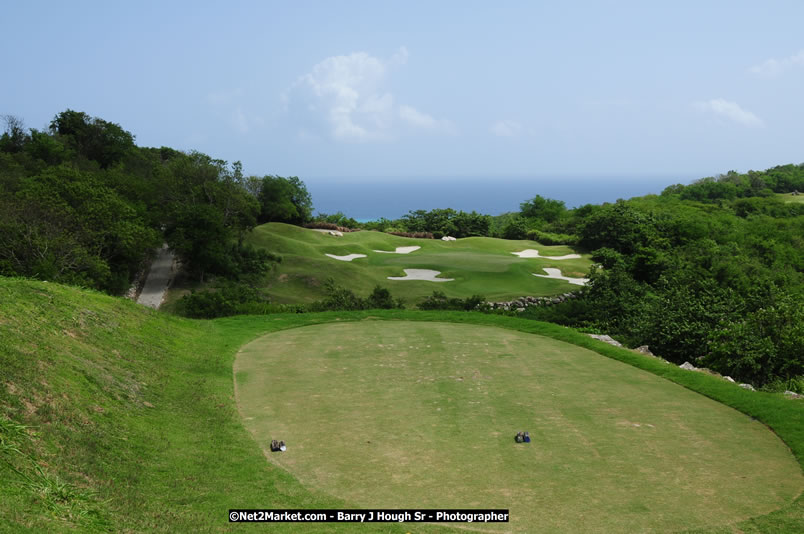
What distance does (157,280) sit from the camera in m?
36.0

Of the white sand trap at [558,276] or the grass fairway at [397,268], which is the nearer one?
the grass fairway at [397,268]

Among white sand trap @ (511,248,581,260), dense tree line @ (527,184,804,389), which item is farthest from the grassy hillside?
white sand trap @ (511,248,581,260)

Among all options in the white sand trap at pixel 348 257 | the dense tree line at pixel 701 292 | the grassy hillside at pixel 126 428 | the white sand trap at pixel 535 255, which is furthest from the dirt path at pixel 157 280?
the white sand trap at pixel 535 255

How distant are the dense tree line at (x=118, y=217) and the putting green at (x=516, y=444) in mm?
12115

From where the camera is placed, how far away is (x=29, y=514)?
16.6 ft

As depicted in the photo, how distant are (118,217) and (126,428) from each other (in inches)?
911

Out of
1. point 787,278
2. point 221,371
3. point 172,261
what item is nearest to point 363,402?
point 221,371

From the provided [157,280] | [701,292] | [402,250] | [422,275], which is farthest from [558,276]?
[157,280]

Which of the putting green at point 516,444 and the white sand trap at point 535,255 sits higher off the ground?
the putting green at point 516,444

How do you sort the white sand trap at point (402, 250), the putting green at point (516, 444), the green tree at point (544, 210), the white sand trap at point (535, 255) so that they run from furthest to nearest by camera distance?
the green tree at point (544, 210) → the white sand trap at point (402, 250) → the white sand trap at point (535, 255) → the putting green at point (516, 444)

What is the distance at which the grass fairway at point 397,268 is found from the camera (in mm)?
33000

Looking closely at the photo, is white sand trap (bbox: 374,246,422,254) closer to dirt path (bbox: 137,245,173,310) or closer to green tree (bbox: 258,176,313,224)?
green tree (bbox: 258,176,313,224)

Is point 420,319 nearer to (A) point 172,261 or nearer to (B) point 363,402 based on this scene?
(B) point 363,402

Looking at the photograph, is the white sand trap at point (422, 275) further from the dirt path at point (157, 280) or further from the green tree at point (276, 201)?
the green tree at point (276, 201)
